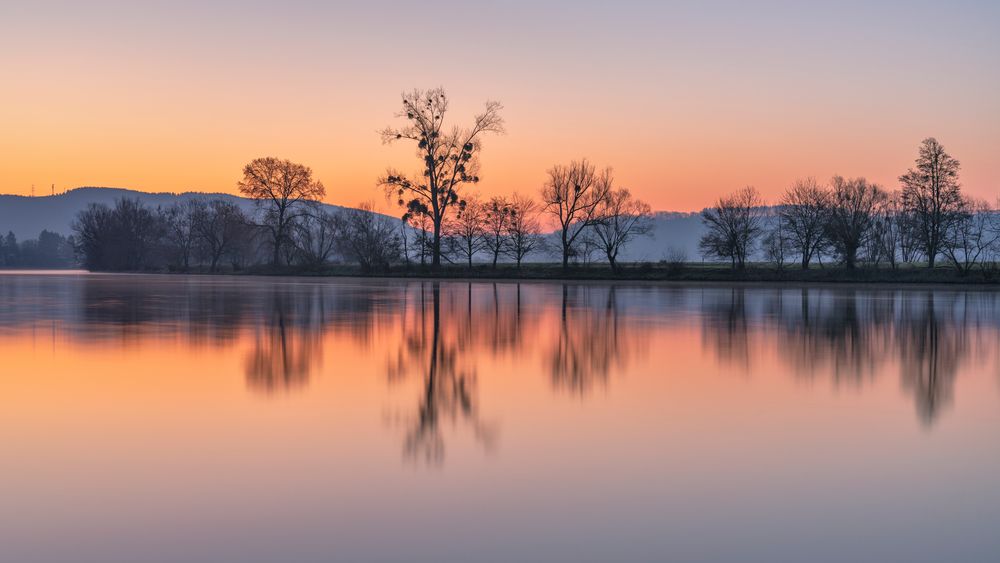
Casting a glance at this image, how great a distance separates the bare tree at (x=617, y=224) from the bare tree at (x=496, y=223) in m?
10.5

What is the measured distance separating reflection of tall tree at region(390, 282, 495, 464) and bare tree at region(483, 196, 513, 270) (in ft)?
203

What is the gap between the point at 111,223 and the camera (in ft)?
364

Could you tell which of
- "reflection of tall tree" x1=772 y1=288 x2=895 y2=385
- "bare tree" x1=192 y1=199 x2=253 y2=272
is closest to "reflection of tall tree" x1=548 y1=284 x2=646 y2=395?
"reflection of tall tree" x1=772 y1=288 x2=895 y2=385

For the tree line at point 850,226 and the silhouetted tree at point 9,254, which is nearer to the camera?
the tree line at point 850,226

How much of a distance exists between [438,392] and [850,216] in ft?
232

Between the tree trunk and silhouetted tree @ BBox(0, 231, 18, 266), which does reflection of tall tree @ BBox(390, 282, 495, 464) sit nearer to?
the tree trunk

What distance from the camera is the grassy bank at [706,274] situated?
182 ft

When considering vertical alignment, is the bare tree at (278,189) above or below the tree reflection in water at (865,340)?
above

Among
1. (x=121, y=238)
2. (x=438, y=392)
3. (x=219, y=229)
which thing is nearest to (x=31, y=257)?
(x=121, y=238)

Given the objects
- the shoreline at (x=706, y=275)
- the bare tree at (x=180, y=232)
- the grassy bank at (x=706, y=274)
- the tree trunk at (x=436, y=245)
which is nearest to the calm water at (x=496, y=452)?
the shoreline at (x=706, y=275)

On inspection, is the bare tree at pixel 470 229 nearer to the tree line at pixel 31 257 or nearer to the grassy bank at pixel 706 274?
the grassy bank at pixel 706 274

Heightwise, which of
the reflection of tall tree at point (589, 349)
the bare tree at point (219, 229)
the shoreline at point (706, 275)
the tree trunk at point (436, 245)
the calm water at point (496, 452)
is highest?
the bare tree at point (219, 229)

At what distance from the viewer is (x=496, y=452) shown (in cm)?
725

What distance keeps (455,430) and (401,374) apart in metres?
3.99
